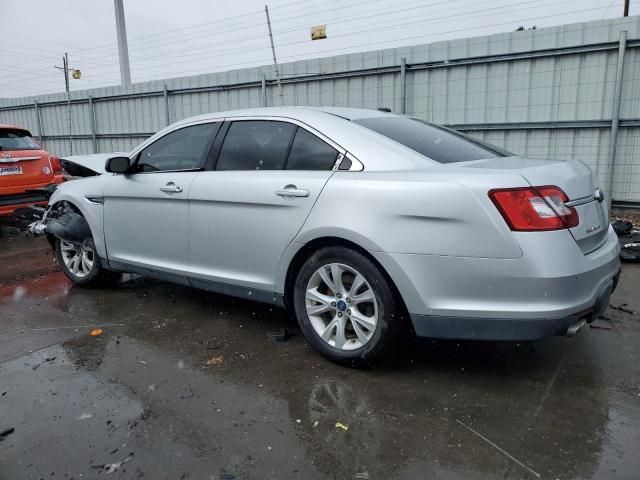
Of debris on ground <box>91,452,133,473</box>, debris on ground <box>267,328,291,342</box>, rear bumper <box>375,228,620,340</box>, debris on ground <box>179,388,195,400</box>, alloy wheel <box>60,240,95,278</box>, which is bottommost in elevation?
debris on ground <box>267,328,291,342</box>

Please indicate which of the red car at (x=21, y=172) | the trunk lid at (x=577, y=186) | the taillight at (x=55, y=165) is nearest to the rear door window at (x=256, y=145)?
the trunk lid at (x=577, y=186)

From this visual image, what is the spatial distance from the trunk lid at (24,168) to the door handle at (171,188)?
4.91 metres

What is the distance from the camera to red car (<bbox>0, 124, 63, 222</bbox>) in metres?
7.56

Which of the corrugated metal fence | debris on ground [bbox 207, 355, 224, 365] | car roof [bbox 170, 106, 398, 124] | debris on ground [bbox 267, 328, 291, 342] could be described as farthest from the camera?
the corrugated metal fence

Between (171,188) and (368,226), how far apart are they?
179 centimetres

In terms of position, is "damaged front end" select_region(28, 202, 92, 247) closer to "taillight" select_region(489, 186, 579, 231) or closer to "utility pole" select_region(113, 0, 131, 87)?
"taillight" select_region(489, 186, 579, 231)

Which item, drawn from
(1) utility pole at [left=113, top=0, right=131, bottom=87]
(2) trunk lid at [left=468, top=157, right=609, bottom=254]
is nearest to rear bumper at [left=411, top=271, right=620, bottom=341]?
(2) trunk lid at [left=468, top=157, right=609, bottom=254]

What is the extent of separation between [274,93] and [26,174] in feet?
15.9

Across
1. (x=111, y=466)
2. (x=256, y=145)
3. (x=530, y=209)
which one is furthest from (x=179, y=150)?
(x=530, y=209)

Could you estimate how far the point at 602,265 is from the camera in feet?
9.07

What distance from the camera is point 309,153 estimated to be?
3318 millimetres

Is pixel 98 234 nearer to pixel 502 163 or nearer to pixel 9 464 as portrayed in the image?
pixel 9 464

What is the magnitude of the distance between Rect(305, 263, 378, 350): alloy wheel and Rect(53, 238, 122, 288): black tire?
2.52m

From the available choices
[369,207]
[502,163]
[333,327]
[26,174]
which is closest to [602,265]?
[502,163]
